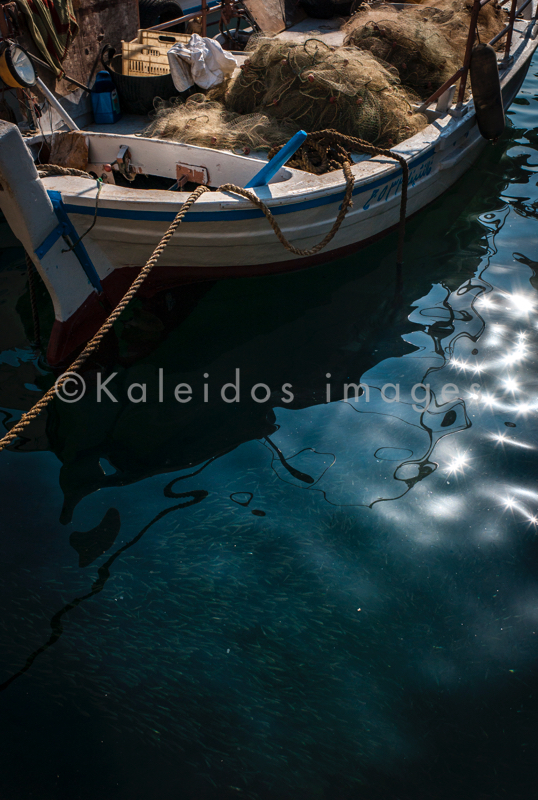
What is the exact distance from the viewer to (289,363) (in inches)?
188

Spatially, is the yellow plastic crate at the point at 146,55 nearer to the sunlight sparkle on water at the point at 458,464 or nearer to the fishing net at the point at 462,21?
the fishing net at the point at 462,21

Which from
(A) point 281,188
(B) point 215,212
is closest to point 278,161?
(A) point 281,188

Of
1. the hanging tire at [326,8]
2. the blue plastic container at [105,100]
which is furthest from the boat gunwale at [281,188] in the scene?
the hanging tire at [326,8]

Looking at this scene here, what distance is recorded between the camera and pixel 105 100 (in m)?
6.61

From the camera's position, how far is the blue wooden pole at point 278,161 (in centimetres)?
456

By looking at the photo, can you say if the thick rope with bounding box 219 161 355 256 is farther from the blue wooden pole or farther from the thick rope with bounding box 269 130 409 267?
the thick rope with bounding box 269 130 409 267

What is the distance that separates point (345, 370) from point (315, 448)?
0.95 metres

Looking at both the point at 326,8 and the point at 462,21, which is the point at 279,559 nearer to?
the point at 462,21

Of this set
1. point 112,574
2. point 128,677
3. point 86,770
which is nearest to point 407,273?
point 112,574

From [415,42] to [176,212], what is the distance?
15.3ft

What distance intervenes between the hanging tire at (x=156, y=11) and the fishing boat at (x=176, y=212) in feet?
20.4

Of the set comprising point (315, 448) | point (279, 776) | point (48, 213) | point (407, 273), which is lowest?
point (279, 776)

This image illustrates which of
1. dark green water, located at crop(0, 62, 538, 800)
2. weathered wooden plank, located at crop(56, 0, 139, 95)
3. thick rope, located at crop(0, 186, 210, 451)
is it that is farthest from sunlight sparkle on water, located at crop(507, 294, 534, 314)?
weathered wooden plank, located at crop(56, 0, 139, 95)

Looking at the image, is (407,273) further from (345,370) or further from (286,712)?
(286,712)
